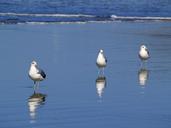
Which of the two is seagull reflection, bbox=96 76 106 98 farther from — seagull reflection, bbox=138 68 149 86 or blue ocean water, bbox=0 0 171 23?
blue ocean water, bbox=0 0 171 23

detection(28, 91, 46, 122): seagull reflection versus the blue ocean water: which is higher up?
the blue ocean water

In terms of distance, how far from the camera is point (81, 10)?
156 ft

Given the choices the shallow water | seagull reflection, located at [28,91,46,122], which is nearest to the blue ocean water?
the shallow water

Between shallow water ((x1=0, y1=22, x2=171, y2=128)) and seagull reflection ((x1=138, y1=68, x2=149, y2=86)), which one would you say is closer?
shallow water ((x1=0, y1=22, x2=171, y2=128))

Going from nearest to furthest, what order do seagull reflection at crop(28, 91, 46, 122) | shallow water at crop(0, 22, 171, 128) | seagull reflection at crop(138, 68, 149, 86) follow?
shallow water at crop(0, 22, 171, 128) < seagull reflection at crop(28, 91, 46, 122) < seagull reflection at crop(138, 68, 149, 86)

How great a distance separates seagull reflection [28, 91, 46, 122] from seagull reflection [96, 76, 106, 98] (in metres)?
1.34

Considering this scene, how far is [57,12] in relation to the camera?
4591cm

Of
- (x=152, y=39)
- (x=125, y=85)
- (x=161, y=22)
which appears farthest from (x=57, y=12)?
(x=125, y=85)

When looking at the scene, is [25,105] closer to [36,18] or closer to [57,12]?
[36,18]

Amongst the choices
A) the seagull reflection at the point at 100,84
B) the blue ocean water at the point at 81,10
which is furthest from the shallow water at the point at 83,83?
the blue ocean water at the point at 81,10

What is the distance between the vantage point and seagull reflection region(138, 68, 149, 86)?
17922mm

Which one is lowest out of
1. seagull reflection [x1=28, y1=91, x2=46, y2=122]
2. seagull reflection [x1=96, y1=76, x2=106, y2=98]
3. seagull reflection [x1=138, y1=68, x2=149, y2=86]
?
seagull reflection [x1=28, y1=91, x2=46, y2=122]

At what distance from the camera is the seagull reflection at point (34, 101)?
14.1 meters

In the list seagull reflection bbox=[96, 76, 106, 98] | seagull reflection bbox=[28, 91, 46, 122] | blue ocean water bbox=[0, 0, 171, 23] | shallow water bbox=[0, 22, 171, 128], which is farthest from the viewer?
blue ocean water bbox=[0, 0, 171, 23]
